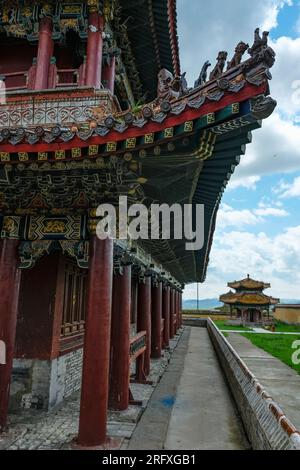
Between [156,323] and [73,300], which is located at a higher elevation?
[73,300]

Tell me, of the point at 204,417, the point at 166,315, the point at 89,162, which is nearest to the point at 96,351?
the point at 89,162

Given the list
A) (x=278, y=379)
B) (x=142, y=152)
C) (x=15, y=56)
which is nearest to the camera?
(x=142, y=152)

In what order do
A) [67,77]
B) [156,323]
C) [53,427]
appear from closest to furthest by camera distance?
[53,427], [67,77], [156,323]

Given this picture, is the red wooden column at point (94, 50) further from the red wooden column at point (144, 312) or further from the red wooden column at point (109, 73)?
the red wooden column at point (144, 312)

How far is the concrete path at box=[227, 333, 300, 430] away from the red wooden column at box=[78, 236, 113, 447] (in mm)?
4052

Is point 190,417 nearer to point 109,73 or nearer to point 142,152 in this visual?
point 142,152

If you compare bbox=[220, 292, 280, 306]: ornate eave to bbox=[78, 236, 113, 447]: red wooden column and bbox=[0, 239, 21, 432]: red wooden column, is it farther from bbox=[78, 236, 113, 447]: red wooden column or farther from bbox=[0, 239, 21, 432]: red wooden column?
bbox=[0, 239, 21, 432]: red wooden column

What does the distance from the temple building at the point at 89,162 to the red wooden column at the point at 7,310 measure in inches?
0.7

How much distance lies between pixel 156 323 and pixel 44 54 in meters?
10.1

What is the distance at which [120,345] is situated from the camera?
7395 millimetres

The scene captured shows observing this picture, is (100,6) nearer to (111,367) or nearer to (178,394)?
(111,367)

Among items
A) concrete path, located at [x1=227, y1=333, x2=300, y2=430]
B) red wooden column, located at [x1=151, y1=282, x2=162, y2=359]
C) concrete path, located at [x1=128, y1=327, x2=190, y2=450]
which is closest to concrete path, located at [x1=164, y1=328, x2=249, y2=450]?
concrete path, located at [x1=128, y1=327, x2=190, y2=450]

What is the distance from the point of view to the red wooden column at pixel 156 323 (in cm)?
1364

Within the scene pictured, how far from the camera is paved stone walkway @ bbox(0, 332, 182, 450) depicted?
5492mm
